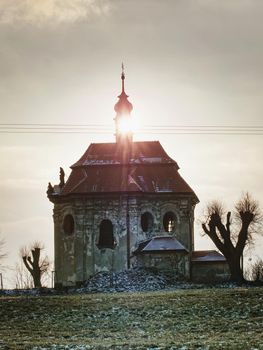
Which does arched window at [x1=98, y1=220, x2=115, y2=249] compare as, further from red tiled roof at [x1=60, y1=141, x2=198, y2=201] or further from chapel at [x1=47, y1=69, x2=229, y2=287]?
red tiled roof at [x1=60, y1=141, x2=198, y2=201]

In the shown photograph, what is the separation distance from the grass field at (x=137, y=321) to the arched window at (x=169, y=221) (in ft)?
64.1

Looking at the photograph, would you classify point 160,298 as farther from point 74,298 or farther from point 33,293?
point 33,293

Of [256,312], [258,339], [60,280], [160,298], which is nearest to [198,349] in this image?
[258,339]

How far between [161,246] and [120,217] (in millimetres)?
3814

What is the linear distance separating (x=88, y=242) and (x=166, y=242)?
5.27 metres

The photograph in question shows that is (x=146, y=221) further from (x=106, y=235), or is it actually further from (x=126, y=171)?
(x=126, y=171)

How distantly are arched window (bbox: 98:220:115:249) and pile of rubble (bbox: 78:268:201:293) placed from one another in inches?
221

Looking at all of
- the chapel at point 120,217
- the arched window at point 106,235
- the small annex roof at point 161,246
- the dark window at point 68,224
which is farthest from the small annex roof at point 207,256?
the dark window at point 68,224

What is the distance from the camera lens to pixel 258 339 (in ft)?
70.2

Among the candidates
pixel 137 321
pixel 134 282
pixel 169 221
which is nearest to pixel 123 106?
pixel 169 221

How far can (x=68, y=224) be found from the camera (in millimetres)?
53469

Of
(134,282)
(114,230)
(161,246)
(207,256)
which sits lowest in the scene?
(134,282)

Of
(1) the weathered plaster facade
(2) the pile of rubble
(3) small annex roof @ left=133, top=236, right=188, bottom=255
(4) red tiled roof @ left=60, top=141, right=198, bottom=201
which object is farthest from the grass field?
(4) red tiled roof @ left=60, top=141, right=198, bottom=201

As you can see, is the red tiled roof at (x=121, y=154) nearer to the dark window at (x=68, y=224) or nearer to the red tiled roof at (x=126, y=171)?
the red tiled roof at (x=126, y=171)
